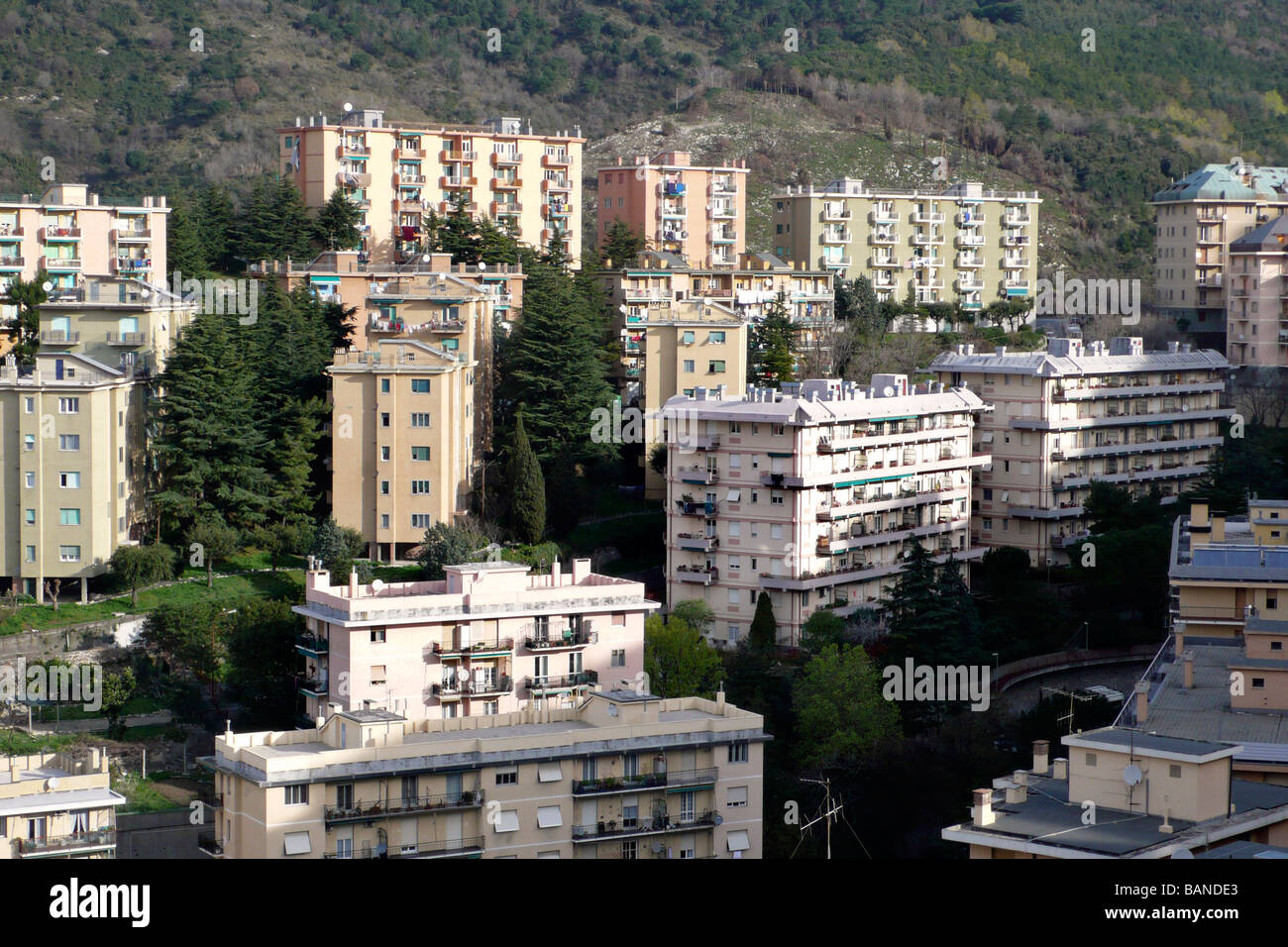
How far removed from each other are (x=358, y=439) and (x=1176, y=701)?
26.5 metres

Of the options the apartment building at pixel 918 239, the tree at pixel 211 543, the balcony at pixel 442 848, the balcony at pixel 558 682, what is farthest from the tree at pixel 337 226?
the balcony at pixel 442 848

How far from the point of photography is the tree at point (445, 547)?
1987 inches

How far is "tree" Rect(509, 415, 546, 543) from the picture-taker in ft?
180

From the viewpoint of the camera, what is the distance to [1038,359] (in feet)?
209

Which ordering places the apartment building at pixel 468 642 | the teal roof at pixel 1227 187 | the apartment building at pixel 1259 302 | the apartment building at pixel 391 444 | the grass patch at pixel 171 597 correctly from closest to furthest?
the apartment building at pixel 468 642 → the grass patch at pixel 171 597 → the apartment building at pixel 391 444 → the apartment building at pixel 1259 302 → the teal roof at pixel 1227 187

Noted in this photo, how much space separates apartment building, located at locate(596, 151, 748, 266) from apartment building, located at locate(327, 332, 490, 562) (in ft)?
87.6

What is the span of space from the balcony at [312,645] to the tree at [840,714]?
11.0 m

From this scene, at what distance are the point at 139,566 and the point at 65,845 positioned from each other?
15521mm

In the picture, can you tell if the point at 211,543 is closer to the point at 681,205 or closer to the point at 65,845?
the point at 65,845

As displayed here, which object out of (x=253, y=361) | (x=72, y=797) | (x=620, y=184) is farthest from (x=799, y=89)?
(x=72, y=797)

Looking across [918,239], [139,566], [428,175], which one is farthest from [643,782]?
[918,239]

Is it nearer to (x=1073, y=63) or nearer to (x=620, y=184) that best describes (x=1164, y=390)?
(x=620, y=184)

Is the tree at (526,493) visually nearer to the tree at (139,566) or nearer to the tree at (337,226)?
the tree at (139,566)

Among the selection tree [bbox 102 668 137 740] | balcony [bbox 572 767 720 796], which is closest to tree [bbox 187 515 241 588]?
tree [bbox 102 668 137 740]
